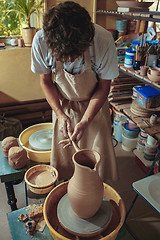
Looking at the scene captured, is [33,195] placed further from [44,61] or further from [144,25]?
[144,25]

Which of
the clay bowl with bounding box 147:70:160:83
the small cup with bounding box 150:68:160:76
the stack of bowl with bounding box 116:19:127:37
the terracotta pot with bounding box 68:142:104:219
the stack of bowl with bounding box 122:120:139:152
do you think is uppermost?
the stack of bowl with bounding box 116:19:127:37

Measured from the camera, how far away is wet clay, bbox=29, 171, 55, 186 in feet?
5.41

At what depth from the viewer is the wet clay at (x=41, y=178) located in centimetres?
165

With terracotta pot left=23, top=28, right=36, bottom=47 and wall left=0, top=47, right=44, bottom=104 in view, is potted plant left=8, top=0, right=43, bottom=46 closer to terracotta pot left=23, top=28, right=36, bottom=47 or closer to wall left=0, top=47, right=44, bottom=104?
terracotta pot left=23, top=28, right=36, bottom=47

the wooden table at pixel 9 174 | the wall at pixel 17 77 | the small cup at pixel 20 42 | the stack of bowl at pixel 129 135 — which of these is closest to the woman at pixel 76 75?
the wooden table at pixel 9 174

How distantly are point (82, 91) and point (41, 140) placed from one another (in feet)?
2.26

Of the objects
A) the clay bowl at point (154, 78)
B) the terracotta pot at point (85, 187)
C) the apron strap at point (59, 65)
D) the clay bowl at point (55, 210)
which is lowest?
the clay bowl at point (55, 210)

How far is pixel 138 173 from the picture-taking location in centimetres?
257

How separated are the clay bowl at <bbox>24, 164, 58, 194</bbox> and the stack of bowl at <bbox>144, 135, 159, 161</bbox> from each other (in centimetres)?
126

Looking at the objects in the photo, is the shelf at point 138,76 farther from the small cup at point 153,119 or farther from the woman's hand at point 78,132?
the woman's hand at point 78,132

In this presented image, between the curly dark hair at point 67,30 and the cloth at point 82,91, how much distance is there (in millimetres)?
321

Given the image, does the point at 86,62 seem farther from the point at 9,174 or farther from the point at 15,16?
the point at 15,16

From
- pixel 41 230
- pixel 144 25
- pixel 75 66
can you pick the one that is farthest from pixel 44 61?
pixel 144 25

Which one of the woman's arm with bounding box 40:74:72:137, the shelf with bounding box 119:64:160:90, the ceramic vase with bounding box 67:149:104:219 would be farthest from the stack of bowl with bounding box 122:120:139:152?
the ceramic vase with bounding box 67:149:104:219
